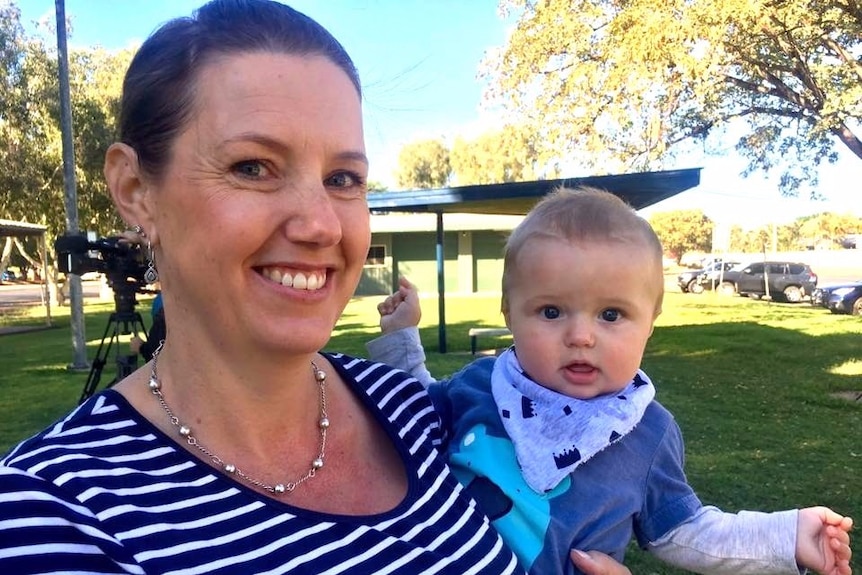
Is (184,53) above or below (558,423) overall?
above

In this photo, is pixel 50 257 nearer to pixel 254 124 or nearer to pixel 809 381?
pixel 809 381

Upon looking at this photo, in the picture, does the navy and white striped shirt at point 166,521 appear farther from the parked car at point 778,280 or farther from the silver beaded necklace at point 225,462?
the parked car at point 778,280

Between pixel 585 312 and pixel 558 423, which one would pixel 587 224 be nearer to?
pixel 585 312

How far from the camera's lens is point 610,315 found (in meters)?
1.78

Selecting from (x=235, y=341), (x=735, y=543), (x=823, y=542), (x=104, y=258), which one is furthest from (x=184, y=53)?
(x=104, y=258)

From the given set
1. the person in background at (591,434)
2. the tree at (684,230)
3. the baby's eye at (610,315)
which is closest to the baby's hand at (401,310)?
the person in background at (591,434)

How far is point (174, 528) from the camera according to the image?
3.59 ft

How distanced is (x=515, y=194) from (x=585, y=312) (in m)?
8.99

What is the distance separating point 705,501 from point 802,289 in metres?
26.6

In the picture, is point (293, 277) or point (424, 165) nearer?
point (293, 277)

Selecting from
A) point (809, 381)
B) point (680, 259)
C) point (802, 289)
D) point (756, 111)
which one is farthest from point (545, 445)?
point (680, 259)

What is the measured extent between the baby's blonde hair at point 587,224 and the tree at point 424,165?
50.8 m

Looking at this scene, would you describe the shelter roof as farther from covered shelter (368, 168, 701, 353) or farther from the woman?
the woman

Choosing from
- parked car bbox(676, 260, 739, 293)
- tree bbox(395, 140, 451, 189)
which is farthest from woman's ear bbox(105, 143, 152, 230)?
tree bbox(395, 140, 451, 189)
